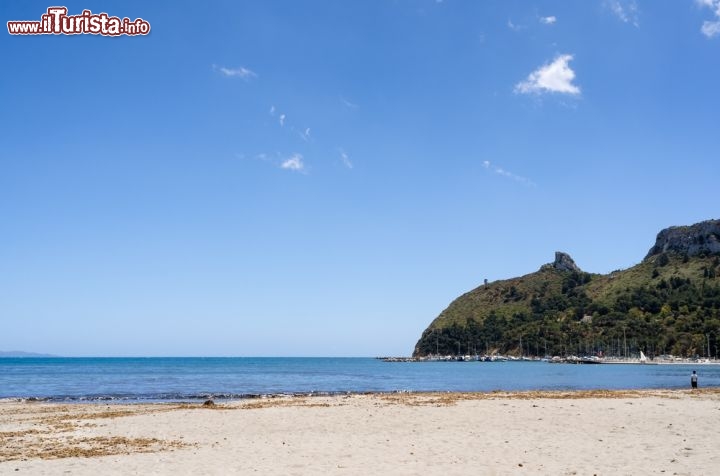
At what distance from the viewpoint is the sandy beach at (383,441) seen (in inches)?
671

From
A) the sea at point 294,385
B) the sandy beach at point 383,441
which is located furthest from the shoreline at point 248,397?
the sandy beach at point 383,441

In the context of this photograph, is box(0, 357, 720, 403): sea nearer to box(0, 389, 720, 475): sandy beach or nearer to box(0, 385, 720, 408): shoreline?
box(0, 385, 720, 408): shoreline

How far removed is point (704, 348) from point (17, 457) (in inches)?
8308

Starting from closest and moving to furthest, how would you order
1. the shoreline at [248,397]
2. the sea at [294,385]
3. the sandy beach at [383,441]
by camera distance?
the sandy beach at [383,441] → the shoreline at [248,397] → the sea at [294,385]

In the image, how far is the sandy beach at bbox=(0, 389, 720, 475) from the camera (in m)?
17.0

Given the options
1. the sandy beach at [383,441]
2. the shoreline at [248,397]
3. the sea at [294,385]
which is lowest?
the sea at [294,385]

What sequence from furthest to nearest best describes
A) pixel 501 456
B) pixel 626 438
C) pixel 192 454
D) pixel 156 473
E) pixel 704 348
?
pixel 704 348 < pixel 626 438 < pixel 192 454 < pixel 501 456 < pixel 156 473

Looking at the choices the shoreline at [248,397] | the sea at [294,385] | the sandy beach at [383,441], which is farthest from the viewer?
the sea at [294,385]

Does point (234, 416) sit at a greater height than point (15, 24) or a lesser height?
lesser

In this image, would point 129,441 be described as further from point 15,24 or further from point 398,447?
point 15,24

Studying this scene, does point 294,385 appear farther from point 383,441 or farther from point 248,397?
point 383,441

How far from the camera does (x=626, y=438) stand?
842 inches

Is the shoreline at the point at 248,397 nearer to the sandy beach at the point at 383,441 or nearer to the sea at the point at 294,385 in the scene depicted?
the sea at the point at 294,385

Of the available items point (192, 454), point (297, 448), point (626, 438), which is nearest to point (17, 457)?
point (192, 454)
